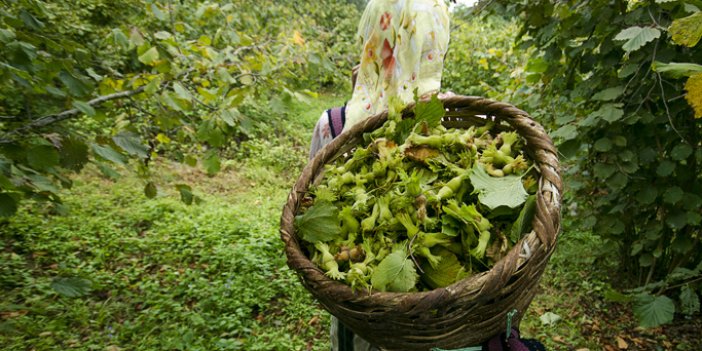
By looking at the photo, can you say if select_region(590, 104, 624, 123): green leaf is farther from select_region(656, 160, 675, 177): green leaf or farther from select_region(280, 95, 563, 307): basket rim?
select_region(280, 95, 563, 307): basket rim

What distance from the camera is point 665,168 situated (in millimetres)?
2227

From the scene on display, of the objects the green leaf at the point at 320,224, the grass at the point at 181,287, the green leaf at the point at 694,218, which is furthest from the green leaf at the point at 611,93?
the green leaf at the point at 320,224

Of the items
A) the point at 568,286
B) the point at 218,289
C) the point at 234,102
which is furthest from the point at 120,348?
the point at 568,286

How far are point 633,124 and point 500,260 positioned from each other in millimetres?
1899

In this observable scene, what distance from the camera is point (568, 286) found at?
10.8 feet

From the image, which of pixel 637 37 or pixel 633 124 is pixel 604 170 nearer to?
pixel 633 124

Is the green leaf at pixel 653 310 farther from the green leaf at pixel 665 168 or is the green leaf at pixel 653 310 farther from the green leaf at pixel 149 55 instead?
the green leaf at pixel 149 55

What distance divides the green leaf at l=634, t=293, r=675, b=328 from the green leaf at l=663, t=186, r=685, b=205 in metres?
0.50

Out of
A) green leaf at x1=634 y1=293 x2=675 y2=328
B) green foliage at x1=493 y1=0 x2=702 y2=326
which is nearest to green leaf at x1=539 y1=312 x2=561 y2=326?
green foliage at x1=493 y1=0 x2=702 y2=326

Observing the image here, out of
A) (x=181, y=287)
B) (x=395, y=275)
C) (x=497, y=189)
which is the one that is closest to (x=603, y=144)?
(x=497, y=189)

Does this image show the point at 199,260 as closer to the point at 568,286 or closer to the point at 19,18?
the point at 19,18

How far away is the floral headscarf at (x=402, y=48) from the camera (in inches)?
64.0

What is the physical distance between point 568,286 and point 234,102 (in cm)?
275

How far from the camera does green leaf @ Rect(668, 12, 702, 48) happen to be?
100 centimetres
